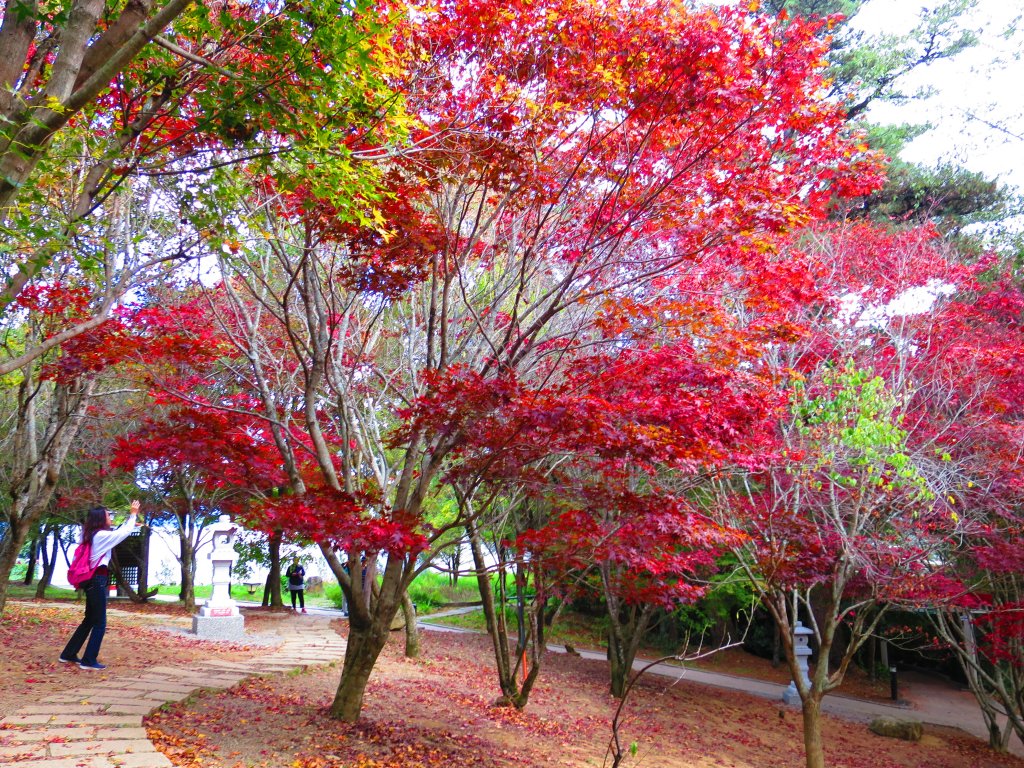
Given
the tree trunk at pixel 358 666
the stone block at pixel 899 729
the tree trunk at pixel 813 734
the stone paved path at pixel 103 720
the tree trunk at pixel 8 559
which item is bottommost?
the stone block at pixel 899 729

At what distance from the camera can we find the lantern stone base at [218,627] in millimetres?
10977

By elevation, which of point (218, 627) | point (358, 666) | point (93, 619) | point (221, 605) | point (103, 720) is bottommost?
point (218, 627)

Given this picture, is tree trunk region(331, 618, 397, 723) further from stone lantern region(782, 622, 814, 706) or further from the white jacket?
stone lantern region(782, 622, 814, 706)

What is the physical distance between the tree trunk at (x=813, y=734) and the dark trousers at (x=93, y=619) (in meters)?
6.73

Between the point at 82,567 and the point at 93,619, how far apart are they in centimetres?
52

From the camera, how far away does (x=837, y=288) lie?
32.2 feet

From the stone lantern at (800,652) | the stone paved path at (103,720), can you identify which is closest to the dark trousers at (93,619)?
the stone paved path at (103,720)

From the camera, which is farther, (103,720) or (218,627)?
→ (218,627)

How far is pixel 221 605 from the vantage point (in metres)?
11.3

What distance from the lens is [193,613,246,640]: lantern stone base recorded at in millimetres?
10977

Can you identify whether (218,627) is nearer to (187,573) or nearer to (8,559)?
(8,559)

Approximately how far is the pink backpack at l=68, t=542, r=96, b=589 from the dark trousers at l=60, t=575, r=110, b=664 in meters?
0.05

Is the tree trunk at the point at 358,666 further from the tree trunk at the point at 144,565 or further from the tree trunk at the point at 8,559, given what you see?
the tree trunk at the point at 144,565

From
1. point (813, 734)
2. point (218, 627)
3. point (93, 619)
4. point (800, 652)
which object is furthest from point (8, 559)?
point (800, 652)
